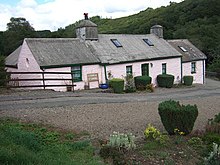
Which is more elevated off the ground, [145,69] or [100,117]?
[145,69]

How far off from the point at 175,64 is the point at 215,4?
139 feet

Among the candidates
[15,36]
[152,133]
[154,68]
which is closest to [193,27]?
[154,68]

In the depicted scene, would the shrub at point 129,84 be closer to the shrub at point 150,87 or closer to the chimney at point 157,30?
the shrub at point 150,87

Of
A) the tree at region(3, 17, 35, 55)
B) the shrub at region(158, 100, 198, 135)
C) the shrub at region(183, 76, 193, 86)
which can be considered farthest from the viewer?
the tree at region(3, 17, 35, 55)

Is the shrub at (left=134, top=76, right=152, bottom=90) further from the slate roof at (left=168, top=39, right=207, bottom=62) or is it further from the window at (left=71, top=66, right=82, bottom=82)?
the slate roof at (left=168, top=39, right=207, bottom=62)

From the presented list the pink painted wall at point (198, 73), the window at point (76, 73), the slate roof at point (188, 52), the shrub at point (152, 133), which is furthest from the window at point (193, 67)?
the shrub at point (152, 133)

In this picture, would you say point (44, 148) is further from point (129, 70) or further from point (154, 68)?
point (154, 68)

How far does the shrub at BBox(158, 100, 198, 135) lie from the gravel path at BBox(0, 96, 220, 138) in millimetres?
1312

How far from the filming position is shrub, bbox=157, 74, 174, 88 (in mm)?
26756

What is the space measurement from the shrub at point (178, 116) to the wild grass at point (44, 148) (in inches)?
112

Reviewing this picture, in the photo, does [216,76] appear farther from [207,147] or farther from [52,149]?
[52,149]

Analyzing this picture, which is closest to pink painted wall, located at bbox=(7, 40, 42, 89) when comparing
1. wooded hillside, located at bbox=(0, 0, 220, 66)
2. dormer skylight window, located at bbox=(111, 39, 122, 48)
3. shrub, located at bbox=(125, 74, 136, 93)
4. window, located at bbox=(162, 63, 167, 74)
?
shrub, located at bbox=(125, 74, 136, 93)

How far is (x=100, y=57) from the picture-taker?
934 inches

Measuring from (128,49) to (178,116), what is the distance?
58.7 feet
